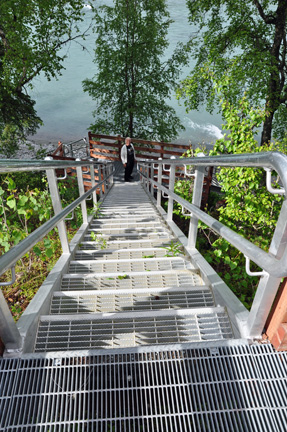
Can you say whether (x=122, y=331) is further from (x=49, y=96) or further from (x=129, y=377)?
(x=49, y=96)

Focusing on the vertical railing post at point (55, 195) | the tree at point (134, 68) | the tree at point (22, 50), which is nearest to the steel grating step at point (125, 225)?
the vertical railing post at point (55, 195)

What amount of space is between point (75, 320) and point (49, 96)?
146 feet

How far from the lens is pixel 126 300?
1922 mm

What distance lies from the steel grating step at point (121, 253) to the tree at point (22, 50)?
29.0 ft

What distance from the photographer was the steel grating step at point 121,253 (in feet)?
9.28

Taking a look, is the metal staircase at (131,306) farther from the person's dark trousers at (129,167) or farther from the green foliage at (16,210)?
the person's dark trousers at (129,167)

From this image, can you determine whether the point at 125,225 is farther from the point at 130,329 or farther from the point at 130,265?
the point at 130,329

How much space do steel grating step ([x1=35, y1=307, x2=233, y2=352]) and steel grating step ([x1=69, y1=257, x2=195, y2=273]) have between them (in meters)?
0.85

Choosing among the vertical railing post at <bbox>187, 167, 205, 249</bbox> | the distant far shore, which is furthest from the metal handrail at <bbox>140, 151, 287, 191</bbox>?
the distant far shore

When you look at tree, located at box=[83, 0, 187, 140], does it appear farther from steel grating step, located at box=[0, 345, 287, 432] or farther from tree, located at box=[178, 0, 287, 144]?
steel grating step, located at box=[0, 345, 287, 432]

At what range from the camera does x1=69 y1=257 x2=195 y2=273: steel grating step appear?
2475 mm

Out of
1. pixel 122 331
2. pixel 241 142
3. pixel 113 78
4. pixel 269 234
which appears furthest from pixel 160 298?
pixel 113 78

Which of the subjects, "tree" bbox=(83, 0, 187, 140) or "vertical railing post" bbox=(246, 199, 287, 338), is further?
"tree" bbox=(83, 0, 187, 140)

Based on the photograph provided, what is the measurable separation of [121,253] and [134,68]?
12787 mm
